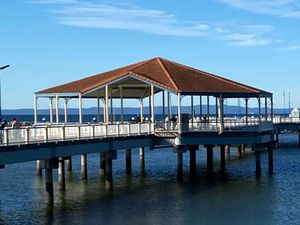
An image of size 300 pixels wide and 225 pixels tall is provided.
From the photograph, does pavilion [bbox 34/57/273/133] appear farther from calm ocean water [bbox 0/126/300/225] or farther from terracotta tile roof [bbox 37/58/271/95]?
calm ocean water [bbox 0/126/300/225]

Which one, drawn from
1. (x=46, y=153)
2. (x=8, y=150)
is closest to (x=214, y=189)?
(x=46, y=153)

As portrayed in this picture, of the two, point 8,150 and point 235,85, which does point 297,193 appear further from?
point 8,150

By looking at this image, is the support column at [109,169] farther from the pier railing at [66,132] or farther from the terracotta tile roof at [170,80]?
the terracotta tile roof at [170,80]

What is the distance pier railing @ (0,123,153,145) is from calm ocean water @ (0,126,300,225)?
11.3 ft

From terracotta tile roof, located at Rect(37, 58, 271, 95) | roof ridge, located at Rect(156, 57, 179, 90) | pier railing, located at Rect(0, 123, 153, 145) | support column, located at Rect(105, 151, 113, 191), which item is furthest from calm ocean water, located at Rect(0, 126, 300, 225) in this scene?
roof ridge, located at Rect(156, 57, 179, 90)

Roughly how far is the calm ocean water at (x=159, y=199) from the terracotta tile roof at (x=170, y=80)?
6188mm

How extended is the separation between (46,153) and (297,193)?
14801mm

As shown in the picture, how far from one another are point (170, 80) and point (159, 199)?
1165 cm

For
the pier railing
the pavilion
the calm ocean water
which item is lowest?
the calm ocean water

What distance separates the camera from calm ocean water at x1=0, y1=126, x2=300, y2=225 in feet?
105

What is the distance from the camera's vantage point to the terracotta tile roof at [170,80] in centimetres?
4603

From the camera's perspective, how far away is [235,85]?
4931 cm

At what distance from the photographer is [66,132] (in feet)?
122

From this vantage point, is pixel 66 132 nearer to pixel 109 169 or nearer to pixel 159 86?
pixel 109 169
